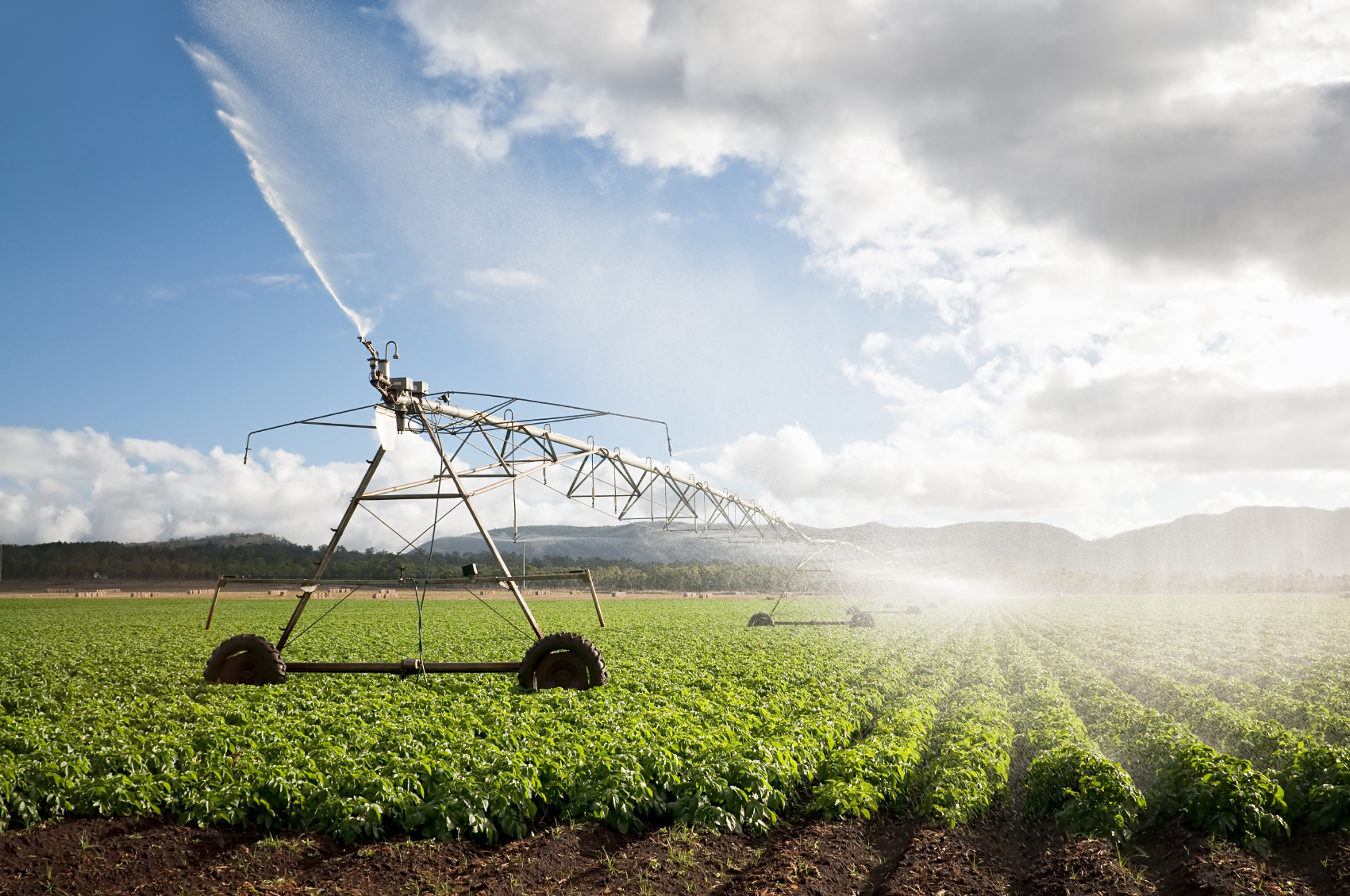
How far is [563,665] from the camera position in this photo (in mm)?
16141

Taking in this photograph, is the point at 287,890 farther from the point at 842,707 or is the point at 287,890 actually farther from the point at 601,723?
the point at 842,707

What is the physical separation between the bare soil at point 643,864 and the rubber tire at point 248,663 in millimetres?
8091

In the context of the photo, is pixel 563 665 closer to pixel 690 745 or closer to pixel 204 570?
pixel 690 745

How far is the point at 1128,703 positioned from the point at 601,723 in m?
12.5

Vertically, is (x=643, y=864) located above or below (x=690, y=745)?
below

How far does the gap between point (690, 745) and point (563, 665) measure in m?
5.61

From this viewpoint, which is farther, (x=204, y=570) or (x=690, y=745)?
(x=204, y=570)

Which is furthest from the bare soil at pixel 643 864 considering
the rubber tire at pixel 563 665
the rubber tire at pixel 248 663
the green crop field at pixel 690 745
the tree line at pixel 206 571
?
the tree line at pixel 206 571

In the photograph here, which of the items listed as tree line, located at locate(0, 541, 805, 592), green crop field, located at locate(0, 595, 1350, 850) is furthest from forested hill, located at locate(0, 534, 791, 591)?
green crop field, located at locate(0, 595, 1350, 850)

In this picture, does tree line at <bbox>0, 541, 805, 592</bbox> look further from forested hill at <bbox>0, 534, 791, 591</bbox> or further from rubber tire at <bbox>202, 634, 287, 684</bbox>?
rubber tire at <bbox>202, 634, 287, 684</bbox>

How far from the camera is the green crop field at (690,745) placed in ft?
29.5

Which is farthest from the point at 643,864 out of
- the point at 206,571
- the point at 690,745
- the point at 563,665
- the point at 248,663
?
the point at 206,571

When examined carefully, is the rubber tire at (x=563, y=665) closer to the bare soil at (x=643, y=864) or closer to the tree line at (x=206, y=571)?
the bare soil at (x=643, y=864)

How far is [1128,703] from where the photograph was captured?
1683 centimetres
